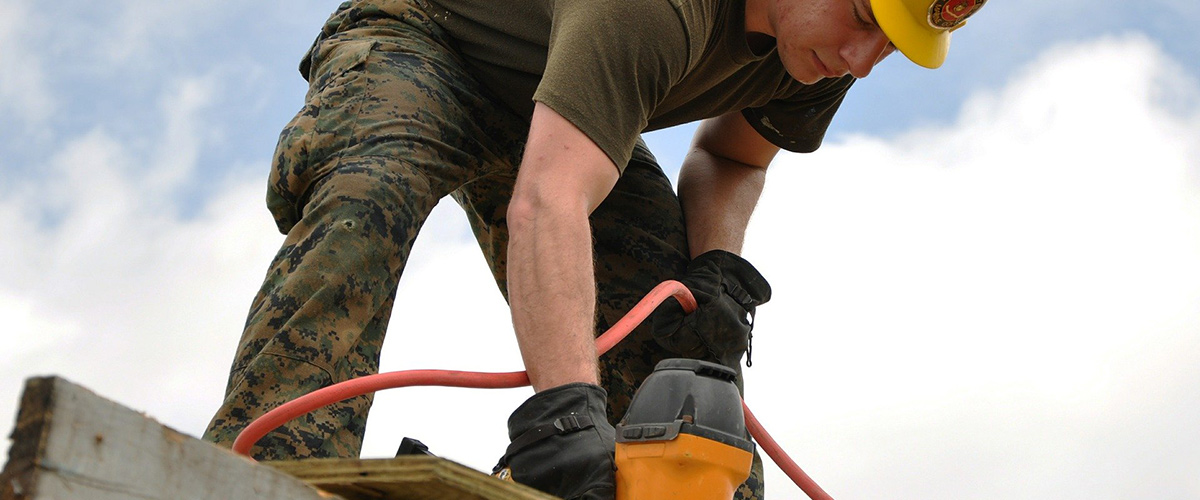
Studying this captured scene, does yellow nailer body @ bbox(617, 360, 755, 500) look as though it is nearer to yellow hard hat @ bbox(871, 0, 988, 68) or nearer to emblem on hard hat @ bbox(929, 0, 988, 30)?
yellow hard hat @ bbox(871, 0, 988, 68)

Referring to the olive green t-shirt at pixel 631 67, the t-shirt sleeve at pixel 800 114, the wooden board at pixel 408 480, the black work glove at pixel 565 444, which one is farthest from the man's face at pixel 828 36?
the wooden board at pixel 408 480

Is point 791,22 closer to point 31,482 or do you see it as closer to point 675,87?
point 675,87

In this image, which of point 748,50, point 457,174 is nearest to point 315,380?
point 457,174

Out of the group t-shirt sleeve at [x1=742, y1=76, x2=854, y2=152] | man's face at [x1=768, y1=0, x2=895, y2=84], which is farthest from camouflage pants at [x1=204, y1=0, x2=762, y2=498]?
man's face at [x1=768, y1=0, x2=895, y2=84]

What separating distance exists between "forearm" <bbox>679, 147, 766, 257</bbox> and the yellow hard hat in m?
0.69

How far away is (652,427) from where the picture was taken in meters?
1.84

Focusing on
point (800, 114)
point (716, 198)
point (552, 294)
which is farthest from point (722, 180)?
point (552, 294)

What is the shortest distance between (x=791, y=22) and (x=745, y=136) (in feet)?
2.39

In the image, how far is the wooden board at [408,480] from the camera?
1.37 m

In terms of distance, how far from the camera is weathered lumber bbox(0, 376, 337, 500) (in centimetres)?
91

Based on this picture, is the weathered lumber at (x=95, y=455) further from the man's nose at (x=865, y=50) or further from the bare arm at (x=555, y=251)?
the man's nose at (x=865, y=50)

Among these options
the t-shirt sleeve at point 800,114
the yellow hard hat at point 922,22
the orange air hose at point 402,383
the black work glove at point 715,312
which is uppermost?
the t-shirt sleeve at point 800,114

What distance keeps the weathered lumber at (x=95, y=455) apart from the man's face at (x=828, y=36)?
2.14m

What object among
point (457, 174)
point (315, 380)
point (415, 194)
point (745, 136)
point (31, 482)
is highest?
point (745, 136)
